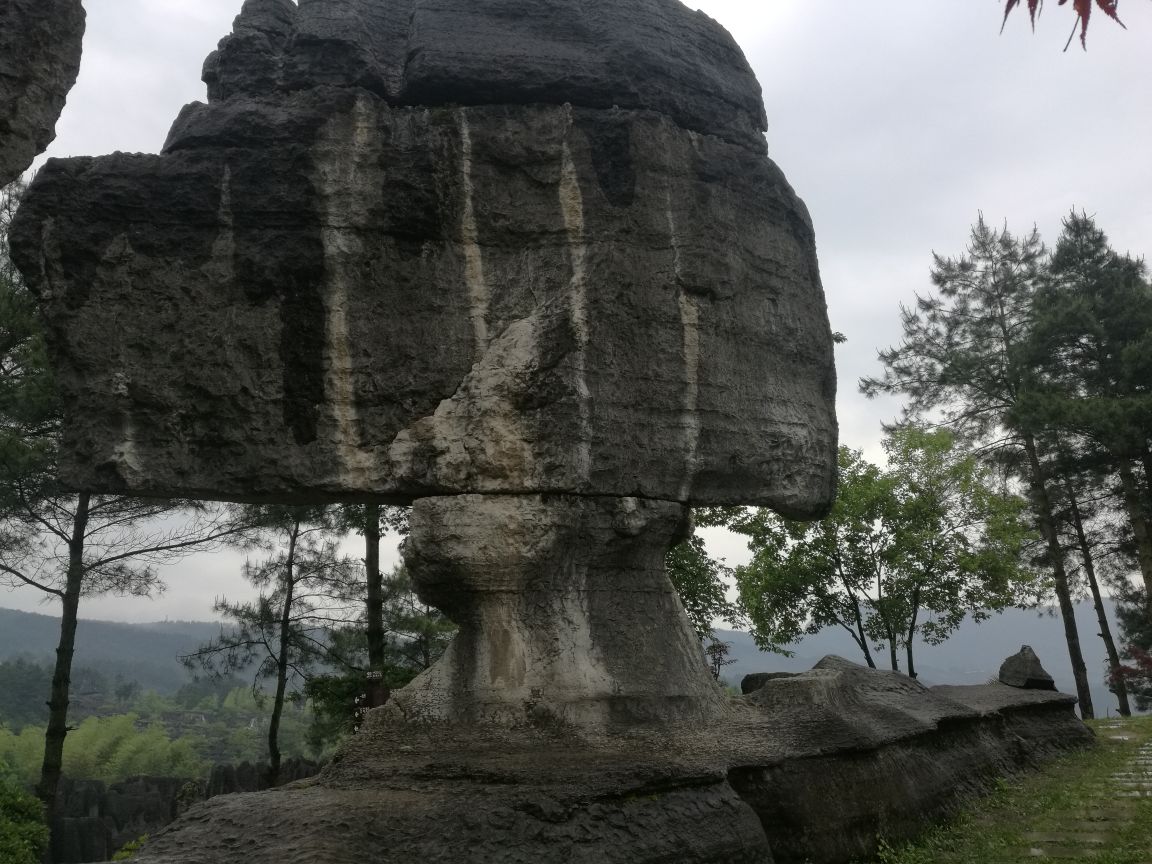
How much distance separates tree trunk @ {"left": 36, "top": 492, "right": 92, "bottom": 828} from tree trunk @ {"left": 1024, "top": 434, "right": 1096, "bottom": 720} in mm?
20622

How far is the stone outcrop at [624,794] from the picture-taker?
467cm

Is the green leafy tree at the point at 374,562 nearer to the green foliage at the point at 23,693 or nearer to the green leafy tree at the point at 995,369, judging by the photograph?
the green leafy tree at the point at 995,369

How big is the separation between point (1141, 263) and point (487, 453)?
25125 mm

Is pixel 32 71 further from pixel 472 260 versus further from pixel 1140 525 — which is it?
pixel 1140 525

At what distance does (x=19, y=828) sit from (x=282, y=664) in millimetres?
8359

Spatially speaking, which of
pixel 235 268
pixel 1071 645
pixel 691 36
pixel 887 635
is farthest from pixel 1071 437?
pixel 235 268

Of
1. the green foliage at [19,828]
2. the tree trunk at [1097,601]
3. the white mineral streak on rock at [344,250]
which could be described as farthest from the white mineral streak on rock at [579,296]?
the tree trunk at [1097,601]

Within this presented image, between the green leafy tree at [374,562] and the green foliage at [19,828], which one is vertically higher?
the green leafy tree at [374,562]

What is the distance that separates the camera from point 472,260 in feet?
22.5

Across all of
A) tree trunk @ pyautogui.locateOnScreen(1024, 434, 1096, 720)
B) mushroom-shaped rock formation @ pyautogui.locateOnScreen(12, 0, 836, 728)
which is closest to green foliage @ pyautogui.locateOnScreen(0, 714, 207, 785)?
tree trunk @ pyautogui.locateOnScreen(1024, 434, 1096, 720)

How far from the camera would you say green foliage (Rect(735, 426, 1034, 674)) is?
1945 cm

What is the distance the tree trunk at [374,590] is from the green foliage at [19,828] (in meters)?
6.33

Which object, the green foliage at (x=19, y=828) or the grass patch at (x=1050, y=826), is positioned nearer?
the grass patch at (x=1050, y=826)

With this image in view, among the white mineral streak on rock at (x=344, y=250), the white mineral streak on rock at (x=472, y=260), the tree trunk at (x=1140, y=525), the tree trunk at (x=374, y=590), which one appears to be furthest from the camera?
the tree trunk at (x=1140, y=525)
